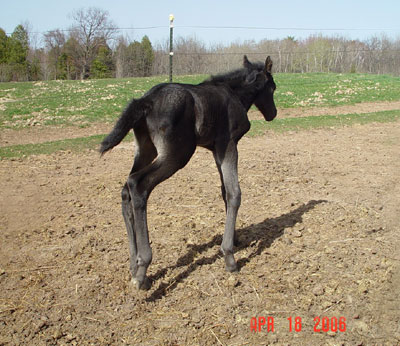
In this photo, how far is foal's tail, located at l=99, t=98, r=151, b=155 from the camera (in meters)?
3.66

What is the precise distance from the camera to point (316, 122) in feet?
45.7

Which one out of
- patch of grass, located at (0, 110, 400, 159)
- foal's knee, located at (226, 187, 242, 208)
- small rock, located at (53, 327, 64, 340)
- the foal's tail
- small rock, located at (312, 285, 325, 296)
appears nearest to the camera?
small rock, located at (53, 327, 64, 340)

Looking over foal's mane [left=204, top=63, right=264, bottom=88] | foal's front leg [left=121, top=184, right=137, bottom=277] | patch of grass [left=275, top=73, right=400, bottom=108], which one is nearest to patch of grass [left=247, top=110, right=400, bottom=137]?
patch of grass [left=275, top=73, right=400, bottom=108]

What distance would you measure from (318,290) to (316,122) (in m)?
10.7

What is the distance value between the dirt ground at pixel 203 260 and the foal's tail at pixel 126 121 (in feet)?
5.04

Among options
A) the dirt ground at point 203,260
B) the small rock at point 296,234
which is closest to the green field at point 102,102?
the dirt ground at point 203,260

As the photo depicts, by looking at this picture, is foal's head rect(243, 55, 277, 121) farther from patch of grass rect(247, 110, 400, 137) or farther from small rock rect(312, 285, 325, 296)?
patch of grass rect(247, 110, 400, 137)

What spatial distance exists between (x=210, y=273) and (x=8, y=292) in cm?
213

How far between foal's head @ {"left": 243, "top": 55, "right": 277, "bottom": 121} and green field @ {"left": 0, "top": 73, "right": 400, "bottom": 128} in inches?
417

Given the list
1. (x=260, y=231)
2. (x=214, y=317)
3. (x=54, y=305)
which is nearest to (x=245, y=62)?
(x=260, y=231)

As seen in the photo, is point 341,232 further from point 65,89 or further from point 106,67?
point 106,67

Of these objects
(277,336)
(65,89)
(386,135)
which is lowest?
(277,336)

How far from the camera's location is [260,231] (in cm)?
557
